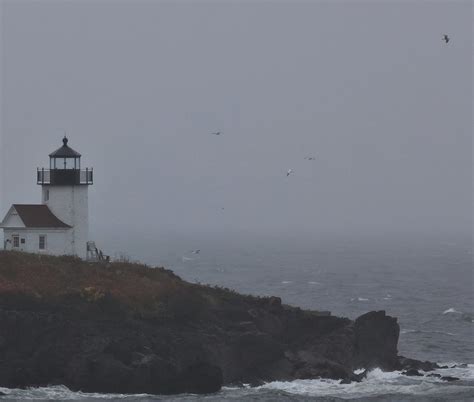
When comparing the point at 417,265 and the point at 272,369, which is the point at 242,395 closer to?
the point at 272,369

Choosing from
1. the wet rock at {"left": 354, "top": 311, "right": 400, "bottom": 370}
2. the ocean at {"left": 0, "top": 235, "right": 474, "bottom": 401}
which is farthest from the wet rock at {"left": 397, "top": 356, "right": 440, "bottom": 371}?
the ocean at {"left": 0, "top": 235, "right": 474, "bottom": 401}

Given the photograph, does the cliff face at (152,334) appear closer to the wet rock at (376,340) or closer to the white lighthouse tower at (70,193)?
the wet rock at (376,340)

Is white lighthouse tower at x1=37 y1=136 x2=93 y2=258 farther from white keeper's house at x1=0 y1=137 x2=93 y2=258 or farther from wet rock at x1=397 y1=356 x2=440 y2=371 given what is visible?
wet rock at x1=397 y1=356 x2=440 y2=371

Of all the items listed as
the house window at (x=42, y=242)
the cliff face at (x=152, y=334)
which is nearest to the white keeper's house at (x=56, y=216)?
the house window at (x=42, y=242)

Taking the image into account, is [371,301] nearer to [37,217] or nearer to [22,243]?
[37,217]

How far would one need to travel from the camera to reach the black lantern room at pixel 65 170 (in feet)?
234

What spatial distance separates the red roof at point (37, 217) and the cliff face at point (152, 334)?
6.05m

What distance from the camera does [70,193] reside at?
71312 millimetres

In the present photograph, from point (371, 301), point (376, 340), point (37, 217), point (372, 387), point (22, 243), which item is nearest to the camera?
point (372, 387)

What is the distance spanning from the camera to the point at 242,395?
188ft

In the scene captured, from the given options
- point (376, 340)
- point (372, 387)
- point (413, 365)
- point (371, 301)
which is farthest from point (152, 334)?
point (371, 301)

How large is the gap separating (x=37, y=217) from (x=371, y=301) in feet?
152

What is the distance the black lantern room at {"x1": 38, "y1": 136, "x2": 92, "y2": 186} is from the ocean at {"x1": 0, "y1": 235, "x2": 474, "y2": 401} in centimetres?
1862

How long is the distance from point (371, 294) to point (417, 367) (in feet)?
168
